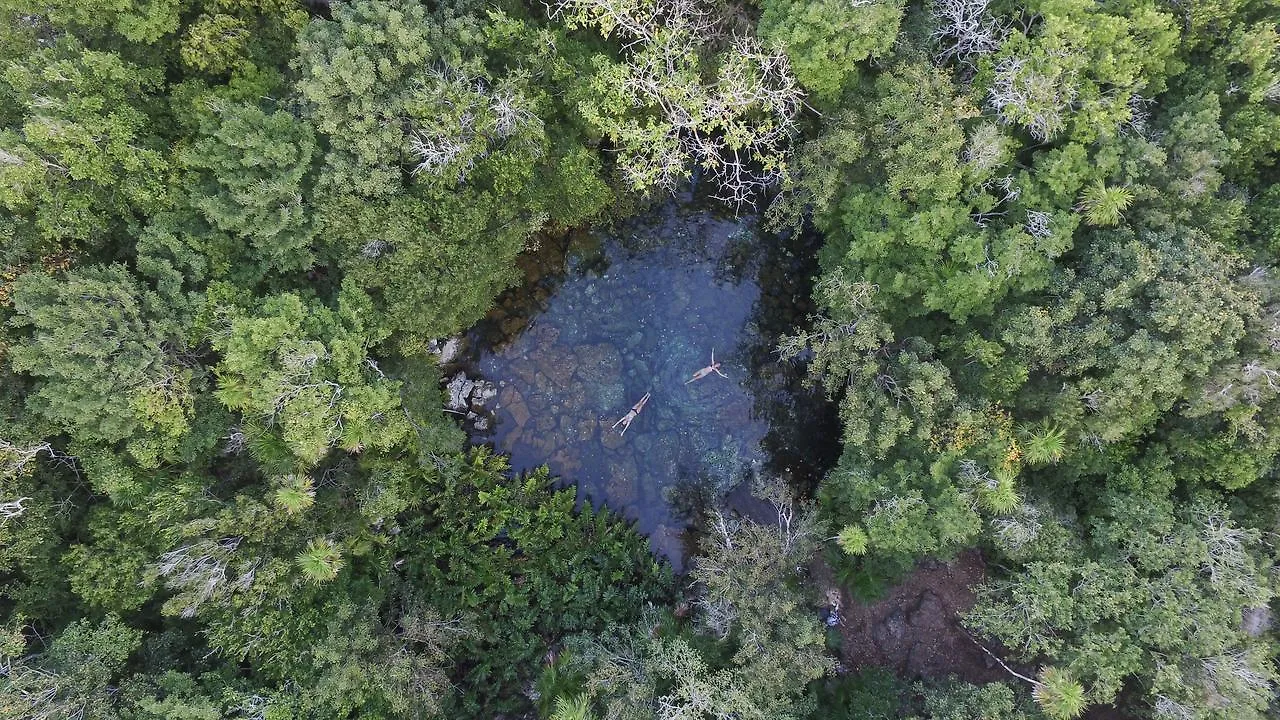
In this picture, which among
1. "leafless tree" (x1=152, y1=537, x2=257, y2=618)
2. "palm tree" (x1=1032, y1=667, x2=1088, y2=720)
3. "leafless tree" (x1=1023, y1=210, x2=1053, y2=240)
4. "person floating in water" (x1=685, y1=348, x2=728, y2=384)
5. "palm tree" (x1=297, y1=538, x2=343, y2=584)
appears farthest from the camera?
"person floating in water" (x1=685, y1=348, x2=728, y2=384)

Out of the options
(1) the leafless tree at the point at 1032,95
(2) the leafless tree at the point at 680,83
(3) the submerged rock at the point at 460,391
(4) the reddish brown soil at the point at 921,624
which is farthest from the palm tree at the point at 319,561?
(1) the leafless tree at the point at 1032,95

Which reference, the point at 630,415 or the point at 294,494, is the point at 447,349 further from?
the point at 294,494

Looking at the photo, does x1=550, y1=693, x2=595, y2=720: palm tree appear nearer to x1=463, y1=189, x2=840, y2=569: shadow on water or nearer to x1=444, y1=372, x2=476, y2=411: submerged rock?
x1=463, y1=189, x2=840, y2=569: shadow on water

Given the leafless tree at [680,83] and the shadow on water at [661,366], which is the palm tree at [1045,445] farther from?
the leafless tree at [680,83]

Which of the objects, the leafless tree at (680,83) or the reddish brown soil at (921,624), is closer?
the leafless tree at (680,83)

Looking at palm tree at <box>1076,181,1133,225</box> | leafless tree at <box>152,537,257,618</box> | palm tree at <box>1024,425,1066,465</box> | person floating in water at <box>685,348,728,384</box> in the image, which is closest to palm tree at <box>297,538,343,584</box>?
leafless tree at <box>152,537,257,618</box>

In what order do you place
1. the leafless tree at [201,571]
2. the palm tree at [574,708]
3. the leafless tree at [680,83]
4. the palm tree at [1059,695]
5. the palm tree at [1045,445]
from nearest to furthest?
the palm tree at [1059,695]
the leafless tree at [201,571]
the palm tree at [574,708]
the palm tree at [1045,445]
the leafless tree at [680,83]

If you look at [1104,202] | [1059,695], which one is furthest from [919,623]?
[1104,202]
